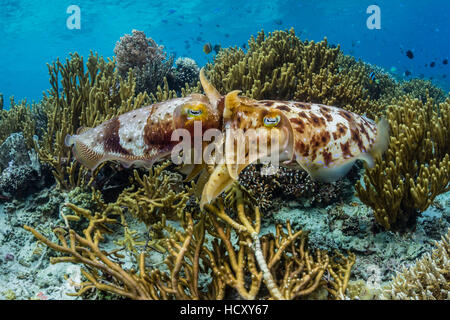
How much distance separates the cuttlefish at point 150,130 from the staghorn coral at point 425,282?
84.1 inches

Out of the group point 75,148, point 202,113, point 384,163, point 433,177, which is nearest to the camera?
point 202,113

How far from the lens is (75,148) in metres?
2.31

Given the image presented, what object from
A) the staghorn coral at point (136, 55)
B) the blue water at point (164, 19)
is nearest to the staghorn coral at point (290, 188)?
the staghorn coral at point (136, 55)

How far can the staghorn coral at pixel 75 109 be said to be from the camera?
14.4 feet

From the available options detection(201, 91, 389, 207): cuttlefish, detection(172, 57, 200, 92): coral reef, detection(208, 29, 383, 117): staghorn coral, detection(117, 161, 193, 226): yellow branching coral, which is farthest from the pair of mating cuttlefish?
detection(172, 57, 200, 92): coral reef

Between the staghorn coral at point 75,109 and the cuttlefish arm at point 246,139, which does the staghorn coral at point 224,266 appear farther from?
the staghorn coral at point 75,109

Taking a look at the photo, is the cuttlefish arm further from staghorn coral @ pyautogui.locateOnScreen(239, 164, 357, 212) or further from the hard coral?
the hard coral

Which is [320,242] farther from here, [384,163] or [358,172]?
[358,172]

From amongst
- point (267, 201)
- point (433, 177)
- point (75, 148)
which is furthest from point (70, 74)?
point (433, 177)

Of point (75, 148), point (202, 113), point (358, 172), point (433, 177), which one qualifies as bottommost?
point (358, 172)

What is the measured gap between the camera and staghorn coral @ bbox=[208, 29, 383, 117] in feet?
18.3

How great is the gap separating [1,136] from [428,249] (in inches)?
336

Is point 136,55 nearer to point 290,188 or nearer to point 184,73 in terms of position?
point 184,73

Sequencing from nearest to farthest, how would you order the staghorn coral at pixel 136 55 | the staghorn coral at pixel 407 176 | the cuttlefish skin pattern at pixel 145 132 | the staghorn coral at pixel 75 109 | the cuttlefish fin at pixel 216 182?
1. the cuttlefish fin at pixel 216 182
2. the cuttlefish skin pattern at pixel 145 132
3. the staghorn coral at pixel 407 176
4. the staghorn coral at pixel 75 109
5. the staghorn coral at pixel 136 55
